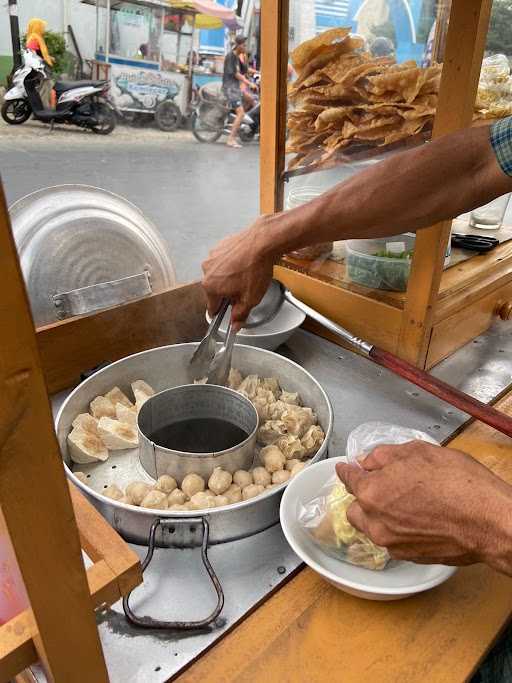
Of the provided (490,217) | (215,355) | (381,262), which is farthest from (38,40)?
(490,217)

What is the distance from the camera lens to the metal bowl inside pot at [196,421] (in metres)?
1.06

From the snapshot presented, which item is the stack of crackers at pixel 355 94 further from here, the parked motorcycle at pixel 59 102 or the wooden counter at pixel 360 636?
the wooden counter at pixel 360 636

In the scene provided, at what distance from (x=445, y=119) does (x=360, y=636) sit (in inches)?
44.4

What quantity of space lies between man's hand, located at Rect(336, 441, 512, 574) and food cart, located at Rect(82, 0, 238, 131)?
104cm

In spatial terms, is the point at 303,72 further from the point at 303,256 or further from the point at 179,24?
the point at 303,256

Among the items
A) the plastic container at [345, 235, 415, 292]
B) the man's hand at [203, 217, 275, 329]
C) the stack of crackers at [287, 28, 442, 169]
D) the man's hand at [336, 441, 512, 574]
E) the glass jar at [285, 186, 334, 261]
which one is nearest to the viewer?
the man's hand at [336, 441, 512, 574]

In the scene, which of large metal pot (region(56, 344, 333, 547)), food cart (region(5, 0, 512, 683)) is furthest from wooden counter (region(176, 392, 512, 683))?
large metal pot (region(56, 344, 333, 547))

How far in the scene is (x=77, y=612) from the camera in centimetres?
47

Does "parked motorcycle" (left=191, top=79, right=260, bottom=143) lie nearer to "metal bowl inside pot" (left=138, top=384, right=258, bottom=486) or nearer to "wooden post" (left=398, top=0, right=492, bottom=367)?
"wooden post" (left=398, top=0, right=492, bottom=367)

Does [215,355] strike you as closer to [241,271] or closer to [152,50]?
[241,271]

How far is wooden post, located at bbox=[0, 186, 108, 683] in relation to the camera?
32 cm

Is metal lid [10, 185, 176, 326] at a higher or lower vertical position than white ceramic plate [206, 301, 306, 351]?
higher

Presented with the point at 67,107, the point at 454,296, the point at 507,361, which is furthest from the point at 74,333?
the point at 507,361

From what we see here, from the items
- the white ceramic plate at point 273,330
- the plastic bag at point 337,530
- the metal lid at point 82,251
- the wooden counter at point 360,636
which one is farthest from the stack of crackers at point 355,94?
the wooden counter at point 360,636
